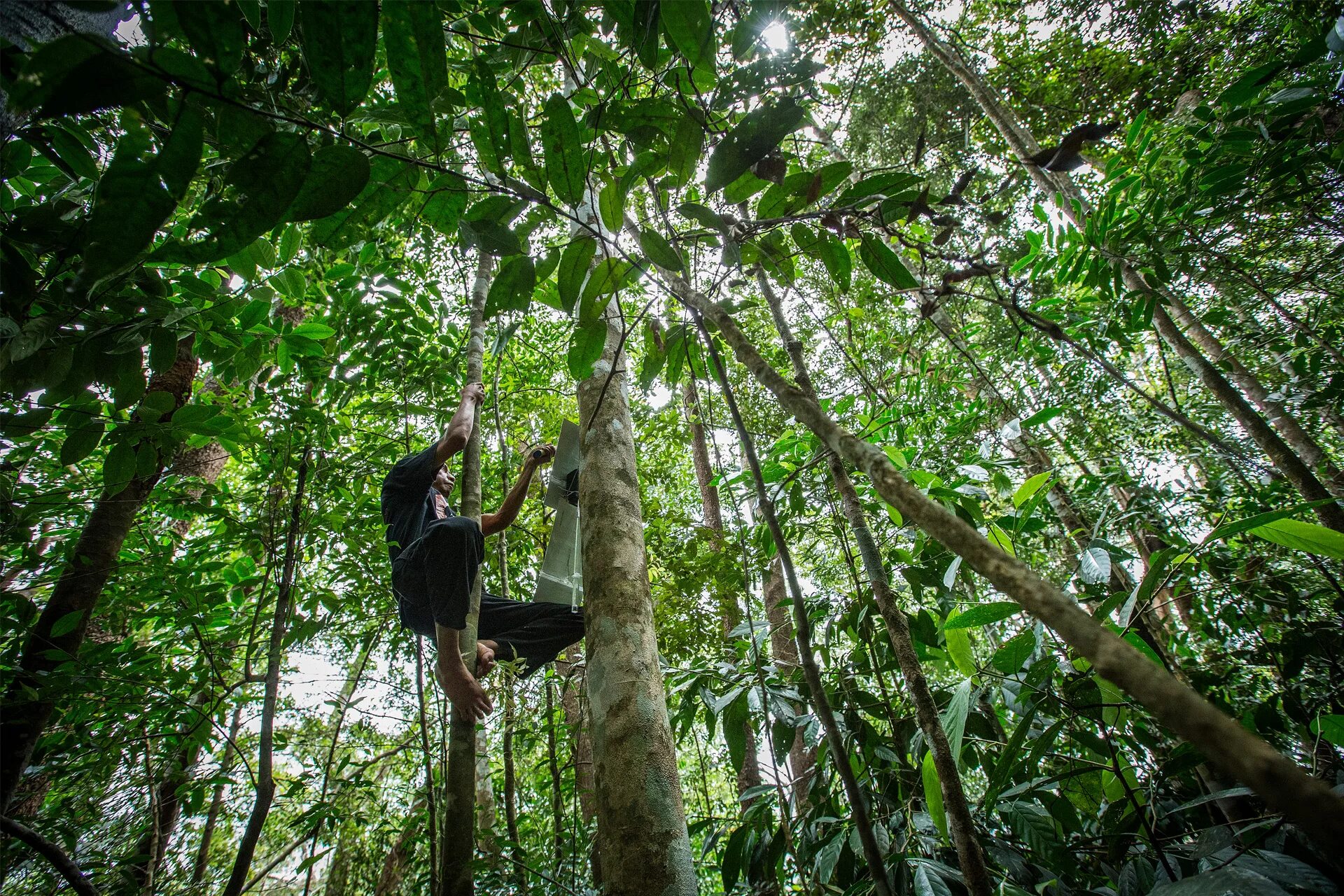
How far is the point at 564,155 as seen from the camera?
863 millimetres

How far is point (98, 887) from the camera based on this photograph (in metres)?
2.06

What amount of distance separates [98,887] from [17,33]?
2.89 metres

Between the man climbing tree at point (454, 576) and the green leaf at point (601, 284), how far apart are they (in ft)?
4.32

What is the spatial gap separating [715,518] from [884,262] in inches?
193

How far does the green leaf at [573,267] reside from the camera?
96 cm

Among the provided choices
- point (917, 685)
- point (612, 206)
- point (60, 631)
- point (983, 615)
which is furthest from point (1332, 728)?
point (60, 631)

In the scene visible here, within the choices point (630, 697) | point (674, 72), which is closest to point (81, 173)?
point (674, 72)

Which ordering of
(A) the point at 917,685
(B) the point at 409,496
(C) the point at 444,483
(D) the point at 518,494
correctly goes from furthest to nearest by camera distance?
(C) the point at 444,483, (D) the point at 518,494, (B) the point at 409,496, (A) the point at 917,685

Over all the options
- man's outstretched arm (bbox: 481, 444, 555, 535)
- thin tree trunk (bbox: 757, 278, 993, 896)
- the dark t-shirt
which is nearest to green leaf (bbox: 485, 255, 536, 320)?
thin tree trunk (bbox: 757, 278, 993, 896)

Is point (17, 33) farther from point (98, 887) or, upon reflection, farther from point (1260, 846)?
point (98, 887)

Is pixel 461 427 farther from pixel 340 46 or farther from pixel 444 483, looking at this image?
pixel 340 46

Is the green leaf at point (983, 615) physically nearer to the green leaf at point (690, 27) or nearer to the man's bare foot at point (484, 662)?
the green leaf at point (690, 27)

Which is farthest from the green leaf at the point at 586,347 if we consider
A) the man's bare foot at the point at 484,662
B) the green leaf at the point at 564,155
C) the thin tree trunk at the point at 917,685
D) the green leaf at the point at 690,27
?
the man's bare foot at the point at 484,662

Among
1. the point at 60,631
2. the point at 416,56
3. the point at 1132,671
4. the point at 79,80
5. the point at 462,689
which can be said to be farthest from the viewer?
the point at 60,631
